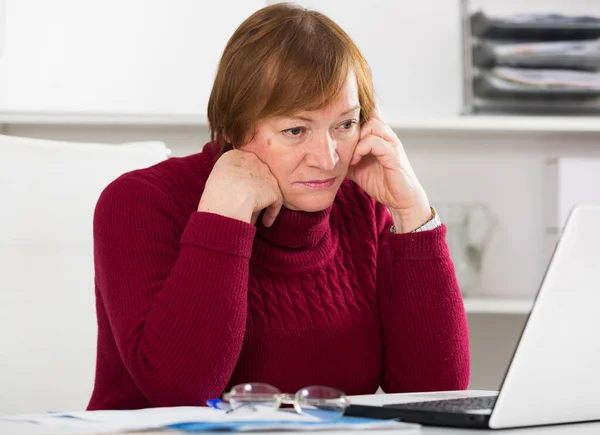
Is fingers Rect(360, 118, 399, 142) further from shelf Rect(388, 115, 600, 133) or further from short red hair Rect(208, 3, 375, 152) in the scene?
shelf Rect(388, 115, 600, 133)

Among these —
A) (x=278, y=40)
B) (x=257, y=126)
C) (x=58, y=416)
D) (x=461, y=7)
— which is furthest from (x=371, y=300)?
(x=461, y=7)

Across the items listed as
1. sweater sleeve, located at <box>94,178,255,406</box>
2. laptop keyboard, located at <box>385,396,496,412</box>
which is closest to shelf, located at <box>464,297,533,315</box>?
sweater sleeve, located at <box>94,178,255,406</box>

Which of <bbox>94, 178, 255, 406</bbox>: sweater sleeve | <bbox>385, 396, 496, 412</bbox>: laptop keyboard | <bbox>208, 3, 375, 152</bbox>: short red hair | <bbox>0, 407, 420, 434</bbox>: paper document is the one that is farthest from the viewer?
<bbox>208, 3, 375, 152</bbox>: short red hair

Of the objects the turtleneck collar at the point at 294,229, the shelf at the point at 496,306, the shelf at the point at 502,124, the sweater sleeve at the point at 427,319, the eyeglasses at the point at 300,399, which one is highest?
the shelf at the point at 502,124

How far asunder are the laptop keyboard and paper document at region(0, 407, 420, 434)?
61 millimetres

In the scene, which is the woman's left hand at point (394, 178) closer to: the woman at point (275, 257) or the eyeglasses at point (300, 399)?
the woman at point (275, 257)

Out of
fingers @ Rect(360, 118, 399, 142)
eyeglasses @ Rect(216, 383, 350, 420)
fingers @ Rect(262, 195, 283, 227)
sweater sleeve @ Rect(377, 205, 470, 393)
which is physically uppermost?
fingers @ Rect(360, 118, 399, 142)

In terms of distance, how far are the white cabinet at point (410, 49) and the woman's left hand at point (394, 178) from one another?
98 centimetres

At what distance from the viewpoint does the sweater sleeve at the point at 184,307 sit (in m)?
1.20

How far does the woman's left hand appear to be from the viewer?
1443mm

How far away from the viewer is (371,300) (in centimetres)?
149

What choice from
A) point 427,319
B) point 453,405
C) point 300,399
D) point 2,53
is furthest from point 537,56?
point 300,399

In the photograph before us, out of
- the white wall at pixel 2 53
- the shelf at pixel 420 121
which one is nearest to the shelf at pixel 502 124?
the shelf at pixel 420 121

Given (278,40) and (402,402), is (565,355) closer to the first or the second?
(402,402)
